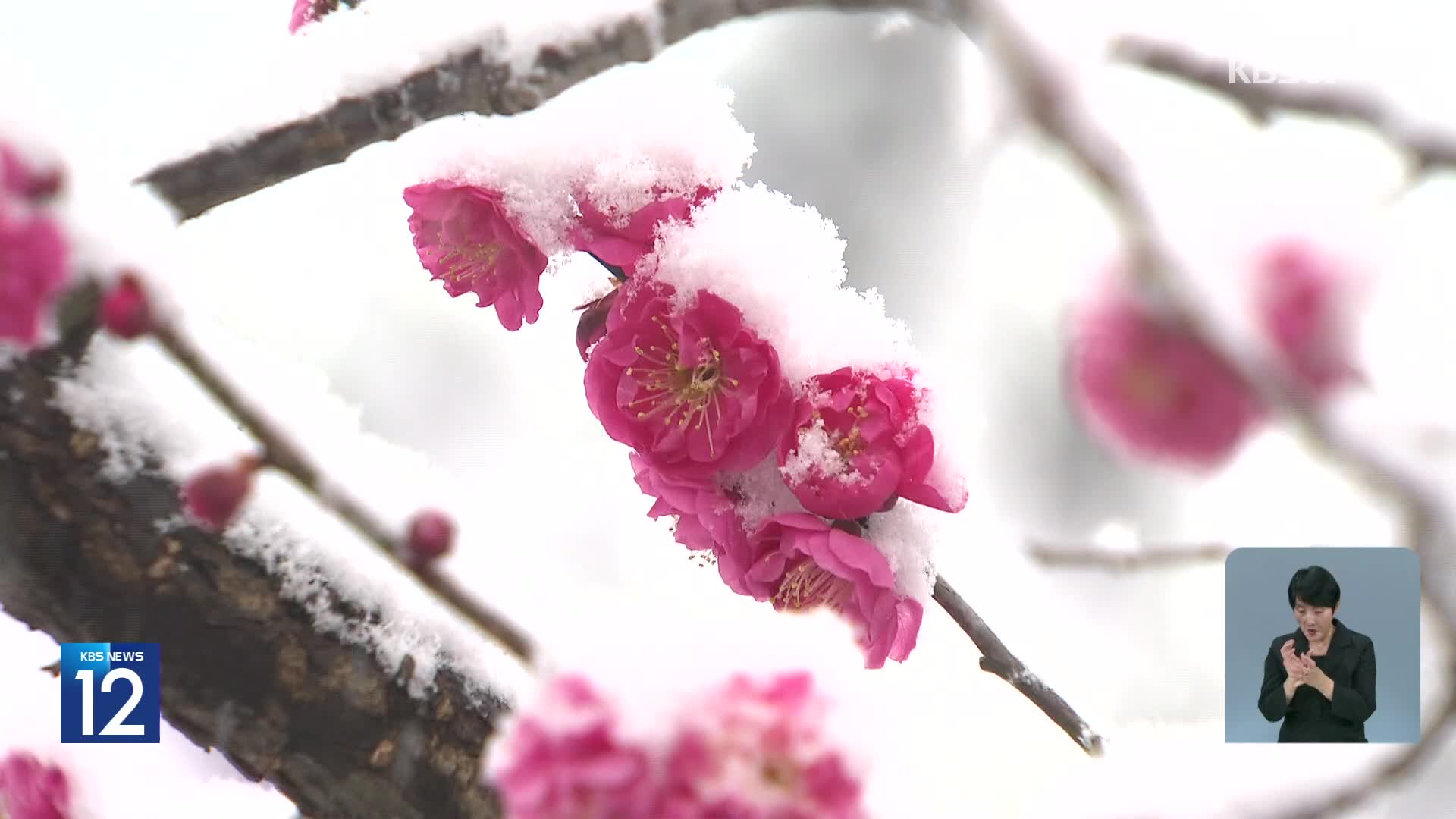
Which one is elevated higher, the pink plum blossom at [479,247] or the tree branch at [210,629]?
the pink plum blossom at [479,247]

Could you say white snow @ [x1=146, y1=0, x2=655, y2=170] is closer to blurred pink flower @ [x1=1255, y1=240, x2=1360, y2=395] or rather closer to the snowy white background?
the snowy white background

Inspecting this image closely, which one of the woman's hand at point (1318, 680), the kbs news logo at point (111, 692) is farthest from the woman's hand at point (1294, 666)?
the kbs news logo at point (111, 692)

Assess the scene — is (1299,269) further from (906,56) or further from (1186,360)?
(906,56)

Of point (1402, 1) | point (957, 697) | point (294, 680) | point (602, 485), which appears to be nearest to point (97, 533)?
point (294, 680)

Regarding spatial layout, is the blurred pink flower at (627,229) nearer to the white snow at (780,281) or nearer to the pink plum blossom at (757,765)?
the white snow at (780,281)

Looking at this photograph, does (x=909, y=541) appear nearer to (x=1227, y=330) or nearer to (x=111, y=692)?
(x=1227, y=330)
